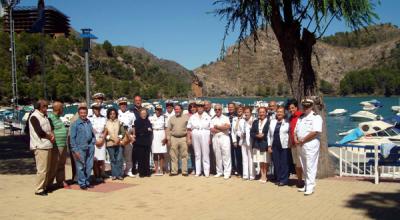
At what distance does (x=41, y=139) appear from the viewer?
8.45 meters

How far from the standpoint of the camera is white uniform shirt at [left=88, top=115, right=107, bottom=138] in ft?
32.5

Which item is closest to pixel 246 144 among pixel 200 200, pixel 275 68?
pixel 200 200

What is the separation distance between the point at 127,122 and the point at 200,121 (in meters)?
1.76

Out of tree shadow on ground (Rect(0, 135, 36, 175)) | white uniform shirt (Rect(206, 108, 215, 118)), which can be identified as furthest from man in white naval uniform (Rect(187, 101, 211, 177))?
tree shadow on ground (Rect(0, 135, 36, 175))

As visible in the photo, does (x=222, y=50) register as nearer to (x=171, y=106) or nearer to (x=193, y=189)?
(x=171, y=106)

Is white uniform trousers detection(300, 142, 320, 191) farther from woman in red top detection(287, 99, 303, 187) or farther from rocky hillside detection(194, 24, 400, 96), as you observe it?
rocky hillside detection(194, 24, 400, 96)

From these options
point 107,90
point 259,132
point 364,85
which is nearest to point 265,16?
point 259,132

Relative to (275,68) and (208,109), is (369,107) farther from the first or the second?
(275,68)

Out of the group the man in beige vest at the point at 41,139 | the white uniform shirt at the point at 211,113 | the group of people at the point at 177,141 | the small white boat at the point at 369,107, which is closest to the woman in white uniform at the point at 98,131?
the group of people at the point at 177,141

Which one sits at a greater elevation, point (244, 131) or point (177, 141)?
point (244, 131)

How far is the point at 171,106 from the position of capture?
36.1ft

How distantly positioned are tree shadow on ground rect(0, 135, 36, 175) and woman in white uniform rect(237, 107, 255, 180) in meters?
4.91

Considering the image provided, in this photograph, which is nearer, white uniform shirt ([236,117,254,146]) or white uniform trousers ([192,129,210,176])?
white uniform shirt ([236,117,254,146])

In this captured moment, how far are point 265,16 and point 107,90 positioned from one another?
116m
